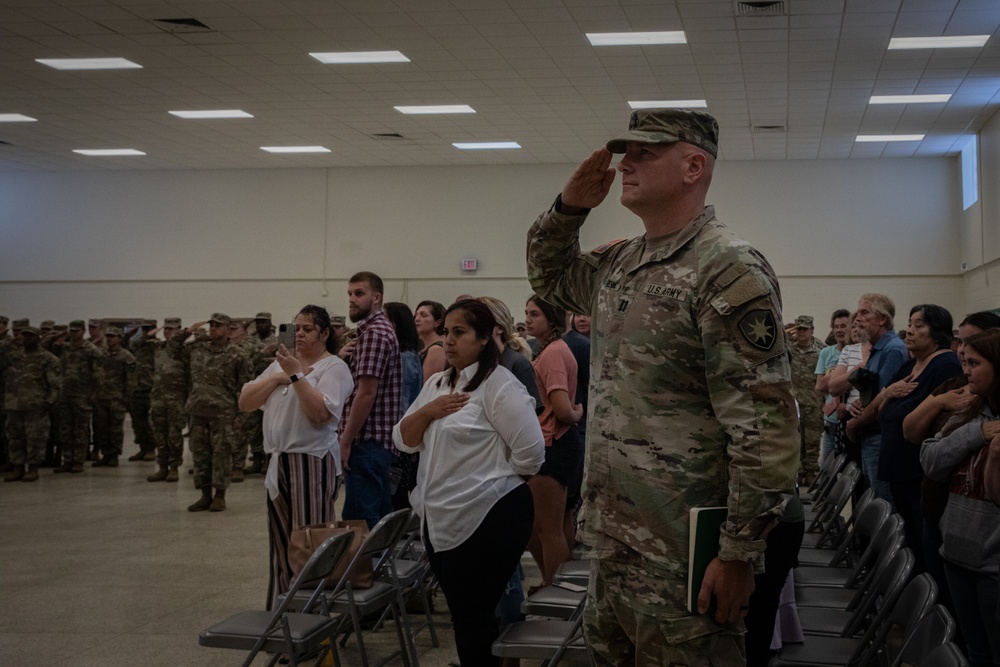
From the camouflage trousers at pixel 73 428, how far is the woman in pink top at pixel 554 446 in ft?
26.8

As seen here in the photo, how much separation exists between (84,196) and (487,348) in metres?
17.5

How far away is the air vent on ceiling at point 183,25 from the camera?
1001cm

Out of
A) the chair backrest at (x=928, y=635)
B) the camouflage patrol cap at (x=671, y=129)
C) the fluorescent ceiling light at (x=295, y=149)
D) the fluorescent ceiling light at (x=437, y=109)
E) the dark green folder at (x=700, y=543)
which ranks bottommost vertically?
the chair backrest at (x=928, y=635)

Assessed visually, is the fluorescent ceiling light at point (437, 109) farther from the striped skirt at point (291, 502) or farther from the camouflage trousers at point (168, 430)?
the striped skirt at point (291, 502)

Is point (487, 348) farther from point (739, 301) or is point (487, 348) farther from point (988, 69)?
point (988, 69)

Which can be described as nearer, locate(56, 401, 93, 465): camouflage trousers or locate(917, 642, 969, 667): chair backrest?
locate(917, 642, 969, 667): chair backrest

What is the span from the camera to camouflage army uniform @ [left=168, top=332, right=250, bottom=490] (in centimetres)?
895

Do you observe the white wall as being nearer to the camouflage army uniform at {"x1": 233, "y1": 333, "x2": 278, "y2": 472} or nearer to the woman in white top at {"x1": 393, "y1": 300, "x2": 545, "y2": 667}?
the camouflage army uniform at {"x1": 233, "y1": 333, "x2": 278, "y2": 472}

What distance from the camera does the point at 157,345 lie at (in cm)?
1205

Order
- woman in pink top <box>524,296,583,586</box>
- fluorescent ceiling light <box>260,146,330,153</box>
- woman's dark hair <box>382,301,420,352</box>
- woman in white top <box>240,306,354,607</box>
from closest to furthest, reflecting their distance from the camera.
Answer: woman in white top <box>240,306,354,607</box>, woman in pink top <box>524,296,583,586</box>, woman's dark hair <box>382,301,420,352</box>, fluorescent ceiling light <box>260,146,330,153</box>

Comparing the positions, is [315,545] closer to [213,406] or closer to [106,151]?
[213,406]

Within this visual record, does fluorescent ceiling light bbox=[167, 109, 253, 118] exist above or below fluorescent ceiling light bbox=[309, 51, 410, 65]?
below

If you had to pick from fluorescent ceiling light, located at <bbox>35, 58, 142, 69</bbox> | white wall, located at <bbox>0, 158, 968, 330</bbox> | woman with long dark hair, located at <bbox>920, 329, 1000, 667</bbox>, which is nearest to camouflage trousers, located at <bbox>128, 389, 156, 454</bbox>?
fluorescent ceiling light, located at <bbox>35, 58, 142, 69</bbox>

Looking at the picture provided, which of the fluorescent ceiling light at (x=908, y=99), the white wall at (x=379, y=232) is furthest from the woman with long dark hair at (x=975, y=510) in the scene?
the white wall at (x=379, y=232)
